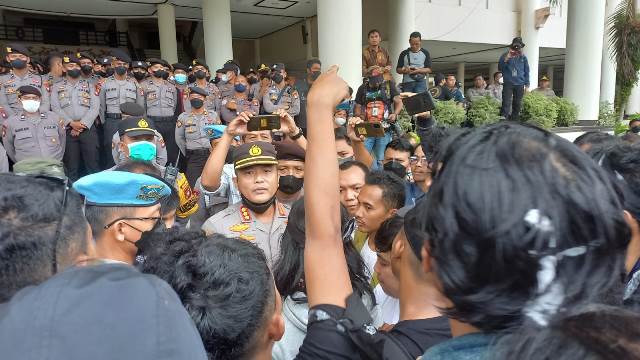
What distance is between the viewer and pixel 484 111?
8.92 meters

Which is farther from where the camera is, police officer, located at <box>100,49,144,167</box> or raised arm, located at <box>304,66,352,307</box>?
police officer, located at <box>100,49,144,167</box>

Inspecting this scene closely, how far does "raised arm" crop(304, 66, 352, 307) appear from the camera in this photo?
40.7 inches

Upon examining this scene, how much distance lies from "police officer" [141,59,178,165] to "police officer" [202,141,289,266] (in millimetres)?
4561

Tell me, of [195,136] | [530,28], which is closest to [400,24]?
[530,28]

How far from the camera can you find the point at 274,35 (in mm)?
15648

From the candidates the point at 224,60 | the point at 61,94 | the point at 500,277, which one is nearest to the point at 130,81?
the point at 61,94

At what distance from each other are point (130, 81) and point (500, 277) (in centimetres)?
707

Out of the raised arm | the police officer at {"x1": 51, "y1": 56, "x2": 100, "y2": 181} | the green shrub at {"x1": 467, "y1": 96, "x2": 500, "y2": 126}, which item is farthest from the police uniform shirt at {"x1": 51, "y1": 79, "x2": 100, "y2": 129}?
the green shrub at {"x1": 467, "y1": 96, "x2": 500, "y2": 126}

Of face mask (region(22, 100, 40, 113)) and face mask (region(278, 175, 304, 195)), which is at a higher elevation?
face mask (region(22, 100, 40, 113))

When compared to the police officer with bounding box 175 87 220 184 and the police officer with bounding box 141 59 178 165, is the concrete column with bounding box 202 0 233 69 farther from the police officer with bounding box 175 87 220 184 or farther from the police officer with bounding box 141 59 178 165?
the police officer with bounding box 175 87 220 184

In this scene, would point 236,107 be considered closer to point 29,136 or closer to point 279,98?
point 279,98

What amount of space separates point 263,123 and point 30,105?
3864 millimetres

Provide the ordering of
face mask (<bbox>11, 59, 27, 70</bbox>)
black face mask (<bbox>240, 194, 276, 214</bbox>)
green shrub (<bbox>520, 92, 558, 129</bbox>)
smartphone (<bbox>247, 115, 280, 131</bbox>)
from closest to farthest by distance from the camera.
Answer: black face mask (<bbox>240, 194, 276, 214</bbox>) < smartphone (<bbox>247, 115, 280, 131</bbox>) < face mask (<bbox>11, 59, 27, 70</bbox>) < green shrub (<bbox>520, 92, 558, 129</bbox>)

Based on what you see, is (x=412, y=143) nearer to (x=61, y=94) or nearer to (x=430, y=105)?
(x=430, y=105)
